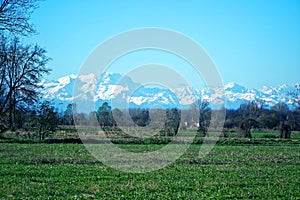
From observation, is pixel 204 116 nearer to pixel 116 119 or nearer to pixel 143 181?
pixel 116 119

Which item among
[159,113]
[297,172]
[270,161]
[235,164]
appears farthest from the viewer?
[159,113]

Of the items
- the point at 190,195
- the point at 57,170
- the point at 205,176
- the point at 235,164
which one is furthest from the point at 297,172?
the point at 57,170

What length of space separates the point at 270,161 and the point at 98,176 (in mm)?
13584

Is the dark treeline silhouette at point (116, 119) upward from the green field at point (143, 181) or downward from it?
upward

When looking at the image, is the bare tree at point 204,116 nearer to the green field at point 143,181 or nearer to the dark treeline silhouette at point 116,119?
the dark treeline silhouette at point 116,119

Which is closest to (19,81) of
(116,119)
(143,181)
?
(116,119)

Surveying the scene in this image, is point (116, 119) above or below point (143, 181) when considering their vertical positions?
above

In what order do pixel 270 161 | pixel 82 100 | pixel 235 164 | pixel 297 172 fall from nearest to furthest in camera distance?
pixel 297 172
pixel 235 164
pixel 270 161
pixel 82 100

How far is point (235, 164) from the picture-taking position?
2455 cm

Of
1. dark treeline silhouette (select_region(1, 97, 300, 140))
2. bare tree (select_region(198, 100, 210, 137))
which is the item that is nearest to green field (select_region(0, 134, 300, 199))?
dark treeline silhouette (select_region(1, 97, 300, 140))

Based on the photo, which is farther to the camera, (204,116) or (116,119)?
(204,116)

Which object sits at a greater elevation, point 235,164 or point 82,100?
point 82,100

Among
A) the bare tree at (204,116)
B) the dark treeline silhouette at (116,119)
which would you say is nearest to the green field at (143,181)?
the dark treeline silhouette at (116,119)

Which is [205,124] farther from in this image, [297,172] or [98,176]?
[98,176]
